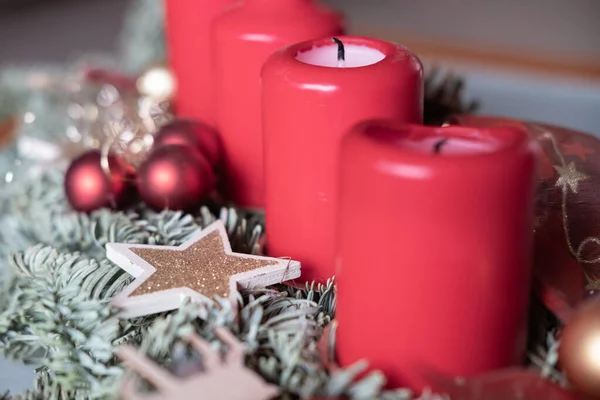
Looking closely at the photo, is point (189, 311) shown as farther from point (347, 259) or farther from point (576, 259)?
point (576, 259)

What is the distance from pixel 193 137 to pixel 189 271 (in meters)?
0.18

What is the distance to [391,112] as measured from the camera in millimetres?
473

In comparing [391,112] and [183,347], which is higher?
[391,112]

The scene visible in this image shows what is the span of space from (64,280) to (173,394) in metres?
0.18

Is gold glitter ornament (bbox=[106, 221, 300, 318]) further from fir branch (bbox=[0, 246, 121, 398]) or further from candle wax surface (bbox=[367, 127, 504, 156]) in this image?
candle wax surface (bbox=[367, 127, 504, 156])

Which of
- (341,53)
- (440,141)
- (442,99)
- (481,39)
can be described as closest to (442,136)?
(440,141)

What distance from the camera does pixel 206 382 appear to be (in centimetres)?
37

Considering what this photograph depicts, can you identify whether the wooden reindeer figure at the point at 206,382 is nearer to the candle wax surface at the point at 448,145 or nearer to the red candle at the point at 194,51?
the candle wax surface at the point at 448,145

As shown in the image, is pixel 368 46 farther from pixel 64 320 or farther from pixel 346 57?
pixel 64 320

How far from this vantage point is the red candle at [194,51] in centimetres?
73

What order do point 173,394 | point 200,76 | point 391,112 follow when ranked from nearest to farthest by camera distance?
1. point 173,394
2. point 391,112
3. point 200,76

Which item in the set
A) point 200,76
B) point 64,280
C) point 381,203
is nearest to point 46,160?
point 200,76

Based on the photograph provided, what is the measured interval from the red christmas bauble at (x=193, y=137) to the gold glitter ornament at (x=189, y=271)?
0.12m

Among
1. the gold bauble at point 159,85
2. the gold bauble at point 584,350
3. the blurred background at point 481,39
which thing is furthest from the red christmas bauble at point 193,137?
the blurred background at point 481,39
